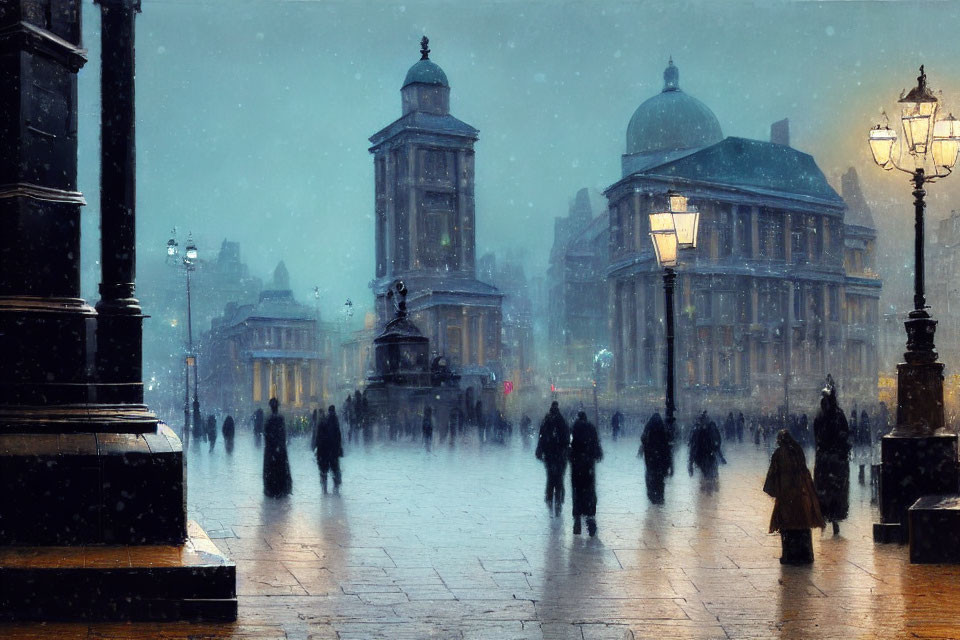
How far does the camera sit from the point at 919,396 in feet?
43.6

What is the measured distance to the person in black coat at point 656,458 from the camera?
58.9ft

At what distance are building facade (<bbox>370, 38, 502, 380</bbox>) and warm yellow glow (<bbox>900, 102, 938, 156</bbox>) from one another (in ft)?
208

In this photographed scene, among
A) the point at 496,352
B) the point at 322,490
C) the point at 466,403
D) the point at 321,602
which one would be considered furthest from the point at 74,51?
the point at 496,352

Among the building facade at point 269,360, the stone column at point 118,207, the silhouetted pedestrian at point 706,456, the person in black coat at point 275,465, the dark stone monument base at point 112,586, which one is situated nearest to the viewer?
the dark stone monument base at point 112,586

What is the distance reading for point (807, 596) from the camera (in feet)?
32.4

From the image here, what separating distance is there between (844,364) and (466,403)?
41.4 metres

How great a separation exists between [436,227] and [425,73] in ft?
30.7

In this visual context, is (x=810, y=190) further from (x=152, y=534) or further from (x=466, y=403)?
(x=152, y=534)

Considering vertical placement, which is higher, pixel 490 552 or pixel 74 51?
pixel 74 51

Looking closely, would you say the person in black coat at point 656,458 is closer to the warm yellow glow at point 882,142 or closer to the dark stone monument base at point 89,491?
the warm yellow glow at point 882,142

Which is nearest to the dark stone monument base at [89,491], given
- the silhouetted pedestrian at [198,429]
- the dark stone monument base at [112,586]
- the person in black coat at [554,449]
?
the dark stone monument base at [112,586]

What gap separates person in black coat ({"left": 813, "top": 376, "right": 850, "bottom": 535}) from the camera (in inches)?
584

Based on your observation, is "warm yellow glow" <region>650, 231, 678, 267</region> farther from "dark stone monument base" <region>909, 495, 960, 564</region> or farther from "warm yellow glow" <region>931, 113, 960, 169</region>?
"dark stone monument base" <region>909, 495, 960, 564</region>

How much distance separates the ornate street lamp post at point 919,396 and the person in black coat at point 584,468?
10.1ft
